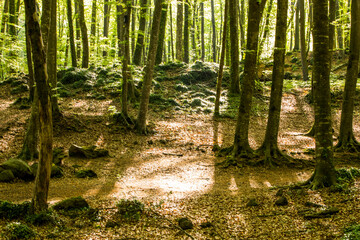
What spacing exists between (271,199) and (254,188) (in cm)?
129

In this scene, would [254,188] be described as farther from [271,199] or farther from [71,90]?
[71,90]

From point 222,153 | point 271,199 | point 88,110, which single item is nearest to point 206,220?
point 271,199

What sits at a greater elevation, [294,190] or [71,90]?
[71,90]

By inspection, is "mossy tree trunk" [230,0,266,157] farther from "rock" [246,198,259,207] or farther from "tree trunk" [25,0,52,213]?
"tree trunk" [25,0,52,213]

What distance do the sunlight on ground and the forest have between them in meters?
0.04

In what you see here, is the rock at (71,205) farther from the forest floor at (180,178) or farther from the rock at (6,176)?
the rock at (6,176)

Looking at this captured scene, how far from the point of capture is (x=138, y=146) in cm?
1216

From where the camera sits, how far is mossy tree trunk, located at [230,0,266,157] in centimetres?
945

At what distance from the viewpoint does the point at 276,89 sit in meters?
9.80

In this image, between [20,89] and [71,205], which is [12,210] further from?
[20,89]

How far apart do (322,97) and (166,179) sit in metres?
4.88

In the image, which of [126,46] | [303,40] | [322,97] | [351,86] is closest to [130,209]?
[322,97]

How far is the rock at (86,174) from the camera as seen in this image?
8.36m

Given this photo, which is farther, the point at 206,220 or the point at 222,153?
the point at 222,153
